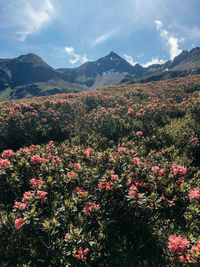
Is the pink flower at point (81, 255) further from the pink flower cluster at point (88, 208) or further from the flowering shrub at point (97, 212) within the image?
the pink flower cluster at point (88, 208)

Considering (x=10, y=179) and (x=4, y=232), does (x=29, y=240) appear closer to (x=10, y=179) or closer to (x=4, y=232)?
(x=4, y=232)

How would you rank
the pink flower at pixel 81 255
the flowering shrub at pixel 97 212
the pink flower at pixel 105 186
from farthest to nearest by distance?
the pink flower at pixel 105 186 → the flowering shrub at pixel 97 212 → the pink flower at pixel 81 255

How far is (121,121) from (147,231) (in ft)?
30.0

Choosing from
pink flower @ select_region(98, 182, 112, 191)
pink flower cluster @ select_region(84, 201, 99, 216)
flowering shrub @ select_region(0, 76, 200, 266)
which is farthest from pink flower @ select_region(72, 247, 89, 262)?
pink flower @ select_region(98, 182, 112, 191)

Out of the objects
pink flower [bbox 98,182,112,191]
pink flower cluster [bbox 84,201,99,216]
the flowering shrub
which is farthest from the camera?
pink flower [bbox 98,182,112,191]

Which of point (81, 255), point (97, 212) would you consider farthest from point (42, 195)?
point (81, 255)

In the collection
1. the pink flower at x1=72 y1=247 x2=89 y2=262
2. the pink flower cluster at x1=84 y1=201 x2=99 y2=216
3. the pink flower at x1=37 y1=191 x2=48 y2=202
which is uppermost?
the pink flower at x1=37 y1=191 x2=48 y2=202

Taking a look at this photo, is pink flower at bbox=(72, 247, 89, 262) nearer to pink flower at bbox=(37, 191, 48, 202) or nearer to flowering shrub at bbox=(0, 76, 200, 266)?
flowering shrub at bbox=(0, 76, 200, 266)

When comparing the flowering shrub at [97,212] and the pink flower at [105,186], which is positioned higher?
the pink flower at [105,186]

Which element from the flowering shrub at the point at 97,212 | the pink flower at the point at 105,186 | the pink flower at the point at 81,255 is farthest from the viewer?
the pink flower at the point at 105,186

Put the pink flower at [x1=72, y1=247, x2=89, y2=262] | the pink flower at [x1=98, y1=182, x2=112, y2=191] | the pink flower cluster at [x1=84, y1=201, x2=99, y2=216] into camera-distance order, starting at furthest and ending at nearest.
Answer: the pink flower at [x1=98, y1=182, x2=112, y2=191]
the pink flower cluster at [x1=84, y1=201, x2=99, y2=216]
the pink flower at [x1=72, y1=247, x2=89, y2=262]

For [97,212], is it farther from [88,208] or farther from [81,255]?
[81,255]

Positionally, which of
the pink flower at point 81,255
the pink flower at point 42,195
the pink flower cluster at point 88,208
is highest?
the pink flower at point 42,195

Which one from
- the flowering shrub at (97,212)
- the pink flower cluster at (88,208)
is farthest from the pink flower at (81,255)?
the pink flower cluster at (88,208)
